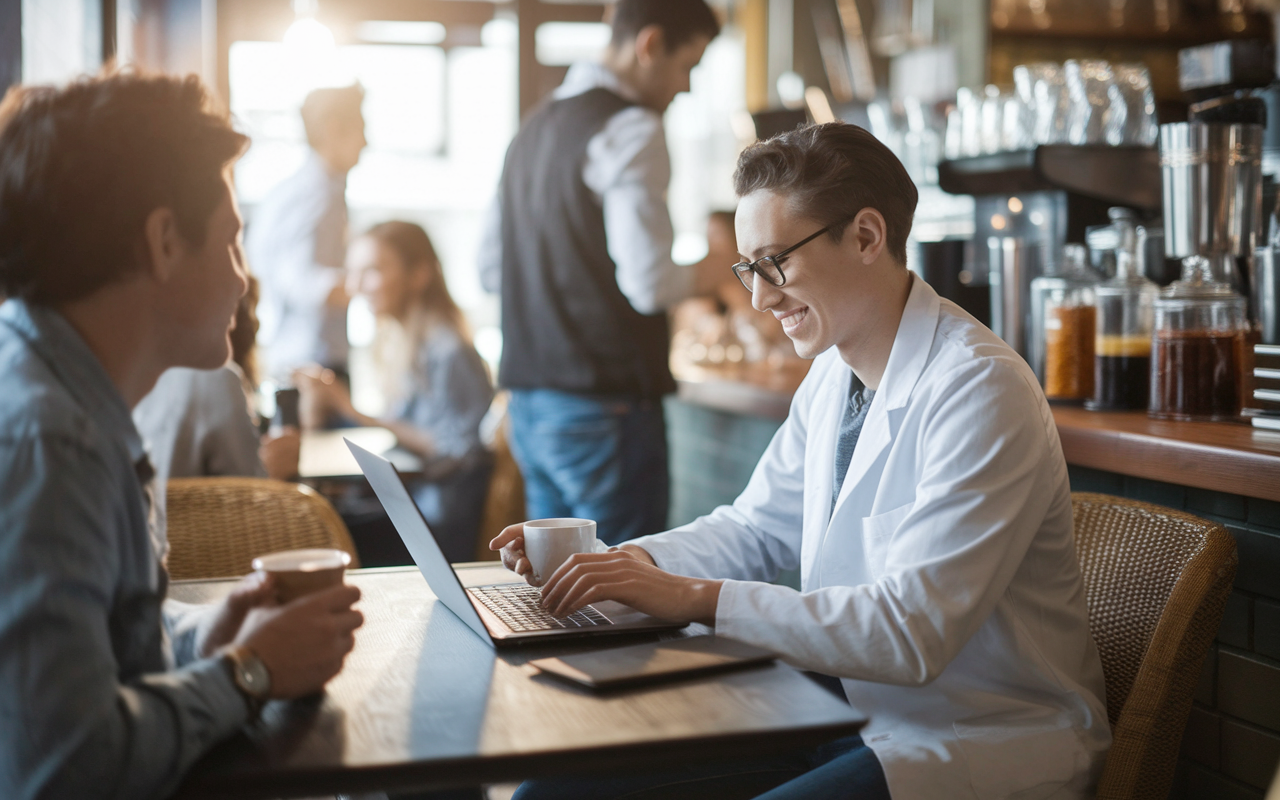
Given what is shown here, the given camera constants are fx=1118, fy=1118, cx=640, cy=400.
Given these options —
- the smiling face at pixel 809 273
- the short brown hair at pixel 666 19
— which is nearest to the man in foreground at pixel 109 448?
the smiling face at pixel 809 273

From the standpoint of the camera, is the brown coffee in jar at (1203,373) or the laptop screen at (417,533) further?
the brown coffee in jar at (1203,373)

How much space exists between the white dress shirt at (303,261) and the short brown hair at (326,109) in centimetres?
8

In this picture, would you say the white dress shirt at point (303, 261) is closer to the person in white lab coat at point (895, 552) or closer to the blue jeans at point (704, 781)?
the person in white lab coat at point (895, 552)

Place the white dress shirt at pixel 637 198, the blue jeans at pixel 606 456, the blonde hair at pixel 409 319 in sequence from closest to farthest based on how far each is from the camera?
the white dress shirt at pixel 637 198 < the blue jeans at pixel 606 456 < the blonde hair at pixel 409 319

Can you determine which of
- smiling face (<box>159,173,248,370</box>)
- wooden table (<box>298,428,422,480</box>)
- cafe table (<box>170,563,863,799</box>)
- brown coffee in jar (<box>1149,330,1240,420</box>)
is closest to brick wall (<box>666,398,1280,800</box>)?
brown coffee in jar (<box>1149,330,1240,420</box>)

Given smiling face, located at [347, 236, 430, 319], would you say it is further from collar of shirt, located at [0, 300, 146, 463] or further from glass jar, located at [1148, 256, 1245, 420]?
collar of shirt, located at [0, 300, 146, 463]

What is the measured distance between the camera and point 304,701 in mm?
1035

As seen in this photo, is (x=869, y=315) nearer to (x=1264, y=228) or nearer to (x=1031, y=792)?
(x=1031, y=792)

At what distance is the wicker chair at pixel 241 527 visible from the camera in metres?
1.88

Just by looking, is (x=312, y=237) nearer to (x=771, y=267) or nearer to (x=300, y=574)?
(x=771, y=267)

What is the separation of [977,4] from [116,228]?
182 inches

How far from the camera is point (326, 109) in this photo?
3822mm

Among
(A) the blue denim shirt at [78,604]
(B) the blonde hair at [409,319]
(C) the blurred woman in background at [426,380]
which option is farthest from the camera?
(B) the blonde hair at [409,319]

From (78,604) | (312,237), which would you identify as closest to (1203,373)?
(78,604)
